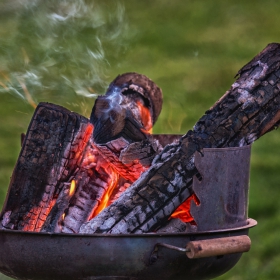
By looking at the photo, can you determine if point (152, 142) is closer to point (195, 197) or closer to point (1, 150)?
point (195, 197)

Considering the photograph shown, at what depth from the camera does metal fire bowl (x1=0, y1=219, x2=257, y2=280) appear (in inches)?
68.7

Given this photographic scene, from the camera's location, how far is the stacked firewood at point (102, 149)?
203cm

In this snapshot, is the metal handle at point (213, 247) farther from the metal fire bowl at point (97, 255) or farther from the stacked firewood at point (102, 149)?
the stacked firewood at point (102, 149)

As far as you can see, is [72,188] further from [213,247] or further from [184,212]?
[213,247]

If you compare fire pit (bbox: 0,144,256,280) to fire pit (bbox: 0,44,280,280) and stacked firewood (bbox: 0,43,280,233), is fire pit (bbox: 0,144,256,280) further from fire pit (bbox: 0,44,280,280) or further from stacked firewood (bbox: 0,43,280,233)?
stacked firewood (bbox: 0,43,280,233)

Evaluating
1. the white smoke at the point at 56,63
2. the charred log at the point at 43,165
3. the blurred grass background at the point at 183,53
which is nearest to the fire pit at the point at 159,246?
the charred log at the point at 43,165

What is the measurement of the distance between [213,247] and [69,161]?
664 millimetres

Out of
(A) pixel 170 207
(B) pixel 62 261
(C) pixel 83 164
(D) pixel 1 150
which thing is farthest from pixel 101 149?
(D) pixel 1 150

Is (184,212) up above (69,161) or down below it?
below

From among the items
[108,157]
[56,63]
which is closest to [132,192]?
[108,157]

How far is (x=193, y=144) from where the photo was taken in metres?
2.01

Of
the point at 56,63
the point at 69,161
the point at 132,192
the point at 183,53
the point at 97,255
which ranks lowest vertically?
the point at 97,255

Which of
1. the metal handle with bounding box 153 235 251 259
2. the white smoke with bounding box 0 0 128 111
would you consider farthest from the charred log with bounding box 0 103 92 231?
the metal handle with bounding box 153 235 251 259

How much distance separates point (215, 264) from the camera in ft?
6.39
